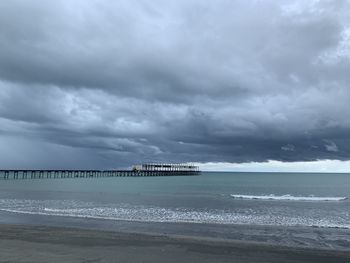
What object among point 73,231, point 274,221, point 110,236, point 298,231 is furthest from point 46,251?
point 274,221

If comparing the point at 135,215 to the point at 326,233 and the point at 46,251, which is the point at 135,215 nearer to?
the point at 326,233

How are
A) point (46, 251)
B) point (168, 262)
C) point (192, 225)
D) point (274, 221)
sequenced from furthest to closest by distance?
point (274, 221), point (192, 225), point (46, 251), point (168, 262)

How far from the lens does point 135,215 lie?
87.7 ft

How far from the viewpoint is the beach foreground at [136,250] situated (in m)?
11.9

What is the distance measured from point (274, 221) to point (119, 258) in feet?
48.1

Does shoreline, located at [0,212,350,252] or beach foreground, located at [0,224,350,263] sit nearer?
beach foreground, located at [0,224,350,263]

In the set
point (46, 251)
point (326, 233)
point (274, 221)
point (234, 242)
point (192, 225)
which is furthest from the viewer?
point (274, 221)

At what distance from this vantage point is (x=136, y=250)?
13.4m

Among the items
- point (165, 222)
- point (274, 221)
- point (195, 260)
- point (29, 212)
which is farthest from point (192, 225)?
point (29, 212)

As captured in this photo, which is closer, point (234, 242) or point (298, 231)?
point (234, 242)

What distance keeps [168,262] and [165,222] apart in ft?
39.1

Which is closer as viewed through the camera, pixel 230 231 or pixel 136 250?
pixel 136 250

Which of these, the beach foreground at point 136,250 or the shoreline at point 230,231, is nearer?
the beach foreground at point 136,250

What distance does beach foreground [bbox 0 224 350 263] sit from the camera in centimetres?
1185
